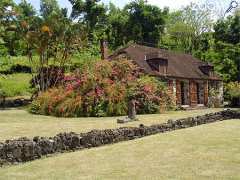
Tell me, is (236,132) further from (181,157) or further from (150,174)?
(150,174)

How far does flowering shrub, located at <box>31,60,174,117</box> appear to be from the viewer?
92.7 ft

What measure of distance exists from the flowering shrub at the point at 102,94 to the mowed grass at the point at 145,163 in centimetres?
1272

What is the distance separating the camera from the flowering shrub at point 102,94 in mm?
28266

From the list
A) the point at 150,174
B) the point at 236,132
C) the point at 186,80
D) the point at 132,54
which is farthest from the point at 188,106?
the point at 150,174

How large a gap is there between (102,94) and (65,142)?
46.6 feet

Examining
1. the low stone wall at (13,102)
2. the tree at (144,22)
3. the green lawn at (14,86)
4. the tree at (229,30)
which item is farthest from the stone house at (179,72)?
the tree at (144,22)

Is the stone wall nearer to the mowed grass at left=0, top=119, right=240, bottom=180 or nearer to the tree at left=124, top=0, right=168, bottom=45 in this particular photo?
the mowed grass at left=0, top=119, right=240, bottom=180

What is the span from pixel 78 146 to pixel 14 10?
24.9 m

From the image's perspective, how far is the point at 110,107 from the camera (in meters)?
28.2

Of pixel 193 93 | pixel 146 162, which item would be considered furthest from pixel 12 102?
pixel 146 162

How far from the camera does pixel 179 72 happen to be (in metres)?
40.3

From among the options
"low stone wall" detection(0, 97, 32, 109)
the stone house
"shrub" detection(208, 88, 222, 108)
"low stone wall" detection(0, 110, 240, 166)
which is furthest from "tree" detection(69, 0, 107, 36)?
"low stone wall" detection(0, 110, 240, 166)

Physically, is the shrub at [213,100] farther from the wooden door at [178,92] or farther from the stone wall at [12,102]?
the stone wall at [12,102]

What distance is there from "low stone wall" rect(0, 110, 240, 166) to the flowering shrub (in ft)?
27.1
